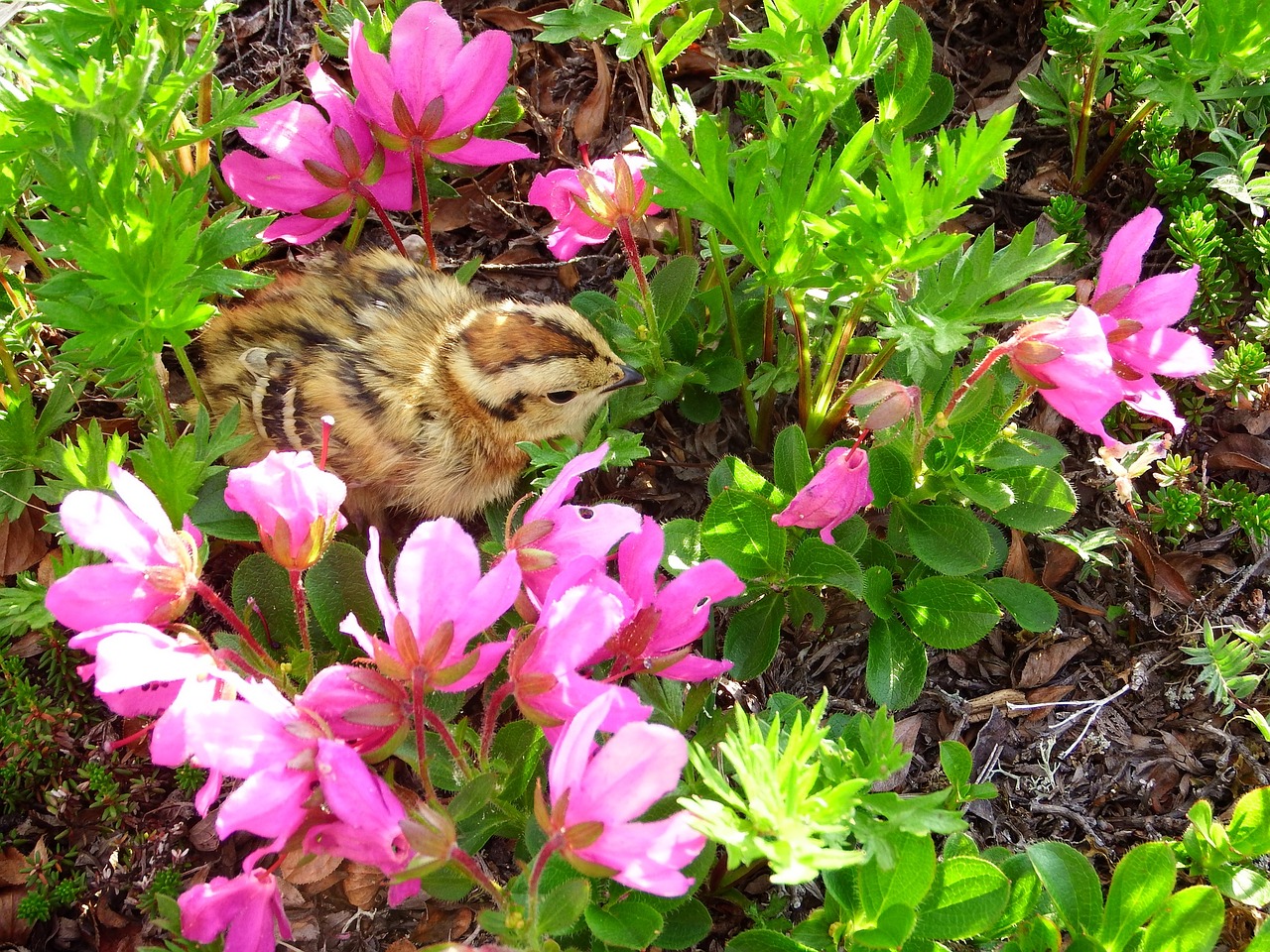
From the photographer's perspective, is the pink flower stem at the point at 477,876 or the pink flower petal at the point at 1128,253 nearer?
the pink flower stem at the point at 477,876

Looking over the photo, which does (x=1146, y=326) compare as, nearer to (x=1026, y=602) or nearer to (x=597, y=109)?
(x=1026, y=602)

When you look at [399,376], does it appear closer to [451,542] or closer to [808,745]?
[451,542]

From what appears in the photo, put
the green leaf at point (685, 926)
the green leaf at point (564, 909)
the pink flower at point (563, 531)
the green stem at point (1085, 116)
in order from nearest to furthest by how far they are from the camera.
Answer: the green leaf at point (564, 909), the pink flower at point (563, 531), the green leaf at point (685, 926), the green stem at point (1085, 116)

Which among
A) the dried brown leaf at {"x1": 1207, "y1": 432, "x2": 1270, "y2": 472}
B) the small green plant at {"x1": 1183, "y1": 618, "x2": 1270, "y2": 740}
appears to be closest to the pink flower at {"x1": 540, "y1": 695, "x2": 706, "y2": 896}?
the small green plant at {"x1": 1183, "y1": 618, "x2": 1270, "y2": 740}

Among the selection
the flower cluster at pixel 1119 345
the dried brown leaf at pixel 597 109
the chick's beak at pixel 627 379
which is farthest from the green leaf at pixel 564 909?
the dried brown leaf at pixel 597 109

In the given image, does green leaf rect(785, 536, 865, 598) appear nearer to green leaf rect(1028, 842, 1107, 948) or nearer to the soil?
the soil

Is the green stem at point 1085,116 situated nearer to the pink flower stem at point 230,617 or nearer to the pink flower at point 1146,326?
the pink flower at point 1146,326
